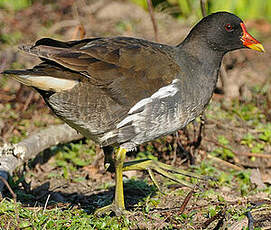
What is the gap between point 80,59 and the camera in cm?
376

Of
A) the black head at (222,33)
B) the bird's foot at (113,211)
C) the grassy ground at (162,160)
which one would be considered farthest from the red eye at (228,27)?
the bird's foot at (113,211)

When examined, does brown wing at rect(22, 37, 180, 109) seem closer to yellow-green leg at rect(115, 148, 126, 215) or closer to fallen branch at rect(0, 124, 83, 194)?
→ yellow-green leg at rect(115, 148, 126, 215)

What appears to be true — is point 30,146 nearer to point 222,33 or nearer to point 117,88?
point 117,88

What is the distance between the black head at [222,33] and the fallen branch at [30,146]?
1923mm

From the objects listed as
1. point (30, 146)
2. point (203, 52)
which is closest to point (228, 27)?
point (203, 52)

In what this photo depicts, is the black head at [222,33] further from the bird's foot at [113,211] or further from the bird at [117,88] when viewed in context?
the bird's foot at [113,211]

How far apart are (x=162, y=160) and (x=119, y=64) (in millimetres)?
1968

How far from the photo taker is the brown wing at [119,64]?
12.3 feet

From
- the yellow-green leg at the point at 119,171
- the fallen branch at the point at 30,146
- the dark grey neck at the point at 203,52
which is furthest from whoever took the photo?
the fallen branch at the point at 30,146

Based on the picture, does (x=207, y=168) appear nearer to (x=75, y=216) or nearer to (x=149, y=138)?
(x=149, y=138)

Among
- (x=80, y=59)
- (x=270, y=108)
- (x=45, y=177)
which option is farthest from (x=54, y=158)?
(x=270, y=108)

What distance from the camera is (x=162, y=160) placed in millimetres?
5543

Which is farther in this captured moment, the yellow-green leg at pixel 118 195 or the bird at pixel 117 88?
the yellow-green leg at pixel 118 195

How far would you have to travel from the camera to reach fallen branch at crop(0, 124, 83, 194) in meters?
4.54
